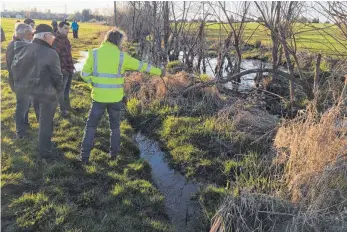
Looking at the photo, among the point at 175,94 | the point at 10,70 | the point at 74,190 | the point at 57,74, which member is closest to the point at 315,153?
the point at 74,190

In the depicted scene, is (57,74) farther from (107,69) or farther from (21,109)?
(21,109)

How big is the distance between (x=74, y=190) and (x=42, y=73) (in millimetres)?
1898

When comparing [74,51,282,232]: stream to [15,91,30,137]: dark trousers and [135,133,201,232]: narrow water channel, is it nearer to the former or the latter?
[135,133,201,232]: narrow water channel

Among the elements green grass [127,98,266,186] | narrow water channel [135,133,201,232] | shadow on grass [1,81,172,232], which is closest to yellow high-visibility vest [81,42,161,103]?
shadow on grass [1,81,172,232]

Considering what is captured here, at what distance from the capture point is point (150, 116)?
7.50 metres

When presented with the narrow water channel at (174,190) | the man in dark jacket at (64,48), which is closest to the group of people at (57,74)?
the narrow water channel at (174,190)

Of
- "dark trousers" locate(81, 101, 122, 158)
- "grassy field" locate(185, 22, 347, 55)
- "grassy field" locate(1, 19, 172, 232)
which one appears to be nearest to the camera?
"grassy field" locate(1, 19, 172, 232)

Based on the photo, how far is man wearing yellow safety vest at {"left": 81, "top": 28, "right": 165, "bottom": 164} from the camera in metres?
4.69

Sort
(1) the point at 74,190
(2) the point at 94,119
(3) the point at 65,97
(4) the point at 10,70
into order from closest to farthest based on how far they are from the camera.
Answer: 1. (1) the point at 74,190
2. (2) the point at 94,119
3. (4) the point at 10,70
4. (3) the point at 65,97

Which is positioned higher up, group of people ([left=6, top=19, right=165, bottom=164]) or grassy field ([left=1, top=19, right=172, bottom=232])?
group of people ([left=6, top=19, right=165, bottom=164])

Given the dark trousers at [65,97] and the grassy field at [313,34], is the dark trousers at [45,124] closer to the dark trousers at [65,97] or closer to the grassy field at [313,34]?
the dark trousers at [65,97]

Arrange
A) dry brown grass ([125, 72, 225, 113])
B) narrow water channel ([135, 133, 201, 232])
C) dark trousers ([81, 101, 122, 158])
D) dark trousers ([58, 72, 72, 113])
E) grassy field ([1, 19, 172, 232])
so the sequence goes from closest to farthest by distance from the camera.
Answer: grassy field ([1, 19, 172, 232])
narrow water channel ([135, 133, 201, 232])
dark trousers ([81, 101, 122, 158])
dark trousers ([58, 72, 72, 113])
dry brown grass ([125, 72, 225, 113])

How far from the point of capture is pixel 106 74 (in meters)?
4.77

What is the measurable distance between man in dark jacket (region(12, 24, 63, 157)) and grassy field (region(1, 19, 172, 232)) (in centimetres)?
50
